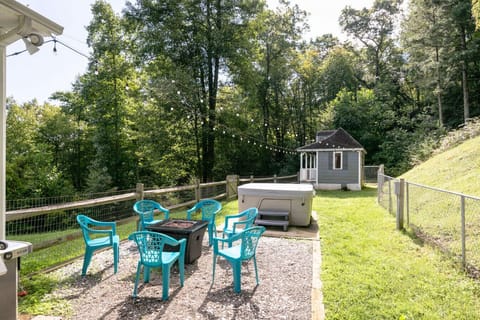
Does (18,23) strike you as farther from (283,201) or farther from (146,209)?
(283,201)

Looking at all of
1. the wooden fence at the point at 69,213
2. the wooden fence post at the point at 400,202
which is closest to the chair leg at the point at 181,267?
the wooden fence at the point at 69,213

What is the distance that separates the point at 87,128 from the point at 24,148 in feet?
12.8

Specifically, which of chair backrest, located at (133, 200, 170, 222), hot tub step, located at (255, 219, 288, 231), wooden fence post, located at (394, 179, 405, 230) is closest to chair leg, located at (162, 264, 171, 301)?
chair backrest, located at (133, 200, 170, 222)

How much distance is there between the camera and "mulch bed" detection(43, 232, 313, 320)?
9.36ft

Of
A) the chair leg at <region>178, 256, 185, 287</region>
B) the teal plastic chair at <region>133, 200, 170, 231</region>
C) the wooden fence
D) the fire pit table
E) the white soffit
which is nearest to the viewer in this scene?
the white soffit

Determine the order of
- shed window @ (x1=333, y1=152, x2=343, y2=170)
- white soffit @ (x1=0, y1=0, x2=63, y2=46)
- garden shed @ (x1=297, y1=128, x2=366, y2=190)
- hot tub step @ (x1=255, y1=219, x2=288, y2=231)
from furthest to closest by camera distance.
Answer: shed window @ (x1=333, y1=152, x2=343, y2=170)
garden shed @ (x1=297, y1=128, x2=366, y2=190)
hot tub step @ (x1=255, y1=219, x2=288, y2=231)
white soffit @ (x1=0, y1=0, x2=63, y2=46)

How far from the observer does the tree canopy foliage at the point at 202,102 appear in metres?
16.0

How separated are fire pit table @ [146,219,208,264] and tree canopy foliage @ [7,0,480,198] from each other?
10.4 meters

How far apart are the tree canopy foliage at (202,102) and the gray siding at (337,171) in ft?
13.6

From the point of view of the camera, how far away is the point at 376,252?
4.66m

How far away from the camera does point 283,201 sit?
22.2ft

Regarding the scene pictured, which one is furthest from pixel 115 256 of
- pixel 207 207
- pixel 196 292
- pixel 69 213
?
pixel 69 213

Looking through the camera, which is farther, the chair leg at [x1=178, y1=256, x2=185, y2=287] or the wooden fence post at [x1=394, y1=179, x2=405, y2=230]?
the wooden fence post at [x1=394, y1=179, x2=405, y2=230]

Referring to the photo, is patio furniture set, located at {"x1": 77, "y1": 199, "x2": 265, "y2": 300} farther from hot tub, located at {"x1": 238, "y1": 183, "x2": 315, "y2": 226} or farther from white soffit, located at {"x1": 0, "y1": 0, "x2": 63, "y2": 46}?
white soffit, located at {"x1": 0, "y1": 0, "x2": 63, "y2": 46}
